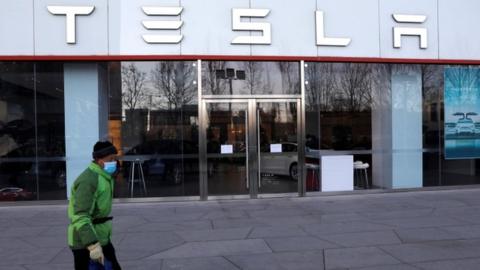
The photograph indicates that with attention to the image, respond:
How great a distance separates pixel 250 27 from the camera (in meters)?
11.1

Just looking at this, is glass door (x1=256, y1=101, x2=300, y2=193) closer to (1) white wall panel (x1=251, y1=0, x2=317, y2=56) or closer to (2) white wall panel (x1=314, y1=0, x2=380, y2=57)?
(1) white wall panel (x1=251, y1=0, x2=317, y2=56)

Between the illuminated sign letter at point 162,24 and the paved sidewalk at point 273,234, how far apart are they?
389 cm

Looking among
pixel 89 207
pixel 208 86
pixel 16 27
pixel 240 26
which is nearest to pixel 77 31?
pixel 16 27

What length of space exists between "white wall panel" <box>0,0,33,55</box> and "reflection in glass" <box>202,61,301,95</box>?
13.4 feet

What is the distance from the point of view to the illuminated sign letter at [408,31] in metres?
11.7

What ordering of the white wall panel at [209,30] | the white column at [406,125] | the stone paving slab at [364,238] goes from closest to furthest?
1. the stone paving slab at [364,238]
2. the white wall panel at [209,30]
3. the white column at [406,125]

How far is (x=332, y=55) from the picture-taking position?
37.6 ft

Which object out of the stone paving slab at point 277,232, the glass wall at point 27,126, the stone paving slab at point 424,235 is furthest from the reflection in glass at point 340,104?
the glass wall at point 27,126

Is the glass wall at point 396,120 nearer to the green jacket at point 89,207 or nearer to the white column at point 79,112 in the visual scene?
the white column at point 79,112

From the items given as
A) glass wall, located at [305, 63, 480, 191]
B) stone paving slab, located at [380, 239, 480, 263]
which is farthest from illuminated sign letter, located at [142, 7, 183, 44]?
stone paving slab, located at [380, 239, 480, 263]

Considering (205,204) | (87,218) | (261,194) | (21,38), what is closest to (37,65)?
(21,38)

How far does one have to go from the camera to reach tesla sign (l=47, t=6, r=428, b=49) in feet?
34.9

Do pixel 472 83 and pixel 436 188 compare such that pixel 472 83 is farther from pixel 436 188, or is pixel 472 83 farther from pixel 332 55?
pixel 332 55

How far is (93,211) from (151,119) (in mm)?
7342
